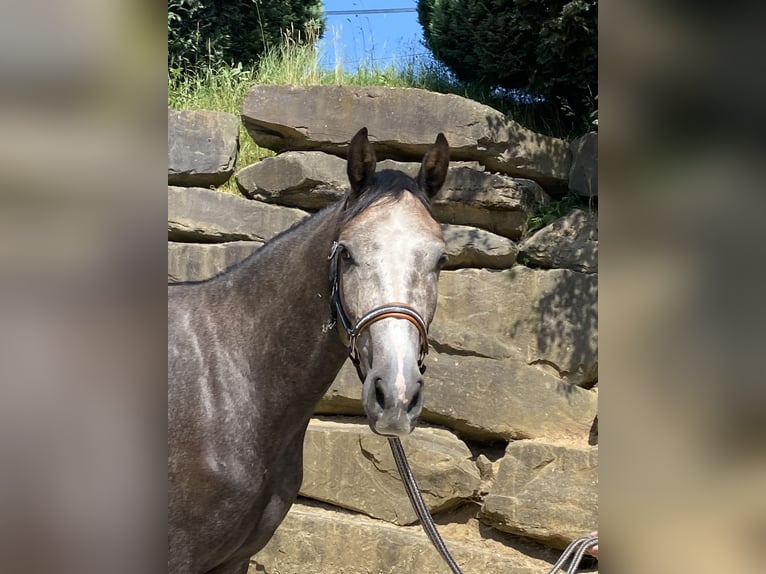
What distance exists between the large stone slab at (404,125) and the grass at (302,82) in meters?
0.35

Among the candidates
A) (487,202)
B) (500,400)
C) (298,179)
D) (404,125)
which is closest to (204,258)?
(298,179)

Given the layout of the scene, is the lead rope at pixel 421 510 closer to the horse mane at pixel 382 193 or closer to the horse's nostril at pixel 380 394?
the horse's nostril at pixel 380 394

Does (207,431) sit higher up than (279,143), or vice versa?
(279,143)

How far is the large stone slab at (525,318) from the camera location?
3.79 metres

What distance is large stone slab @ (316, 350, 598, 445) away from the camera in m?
3.71

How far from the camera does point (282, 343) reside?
2.00 meters

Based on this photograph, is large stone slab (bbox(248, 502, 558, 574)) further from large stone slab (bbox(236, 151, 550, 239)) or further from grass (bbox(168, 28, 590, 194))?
grass (bbox(168, 28, 590, 194))

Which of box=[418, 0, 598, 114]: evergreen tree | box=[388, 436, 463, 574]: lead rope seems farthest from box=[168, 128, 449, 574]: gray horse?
box=[418, 0, 598, 114]: evergreen tree

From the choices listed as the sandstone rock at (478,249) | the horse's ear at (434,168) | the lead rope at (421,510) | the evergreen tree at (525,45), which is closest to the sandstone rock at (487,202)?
the sandstone rock at (478,249)
